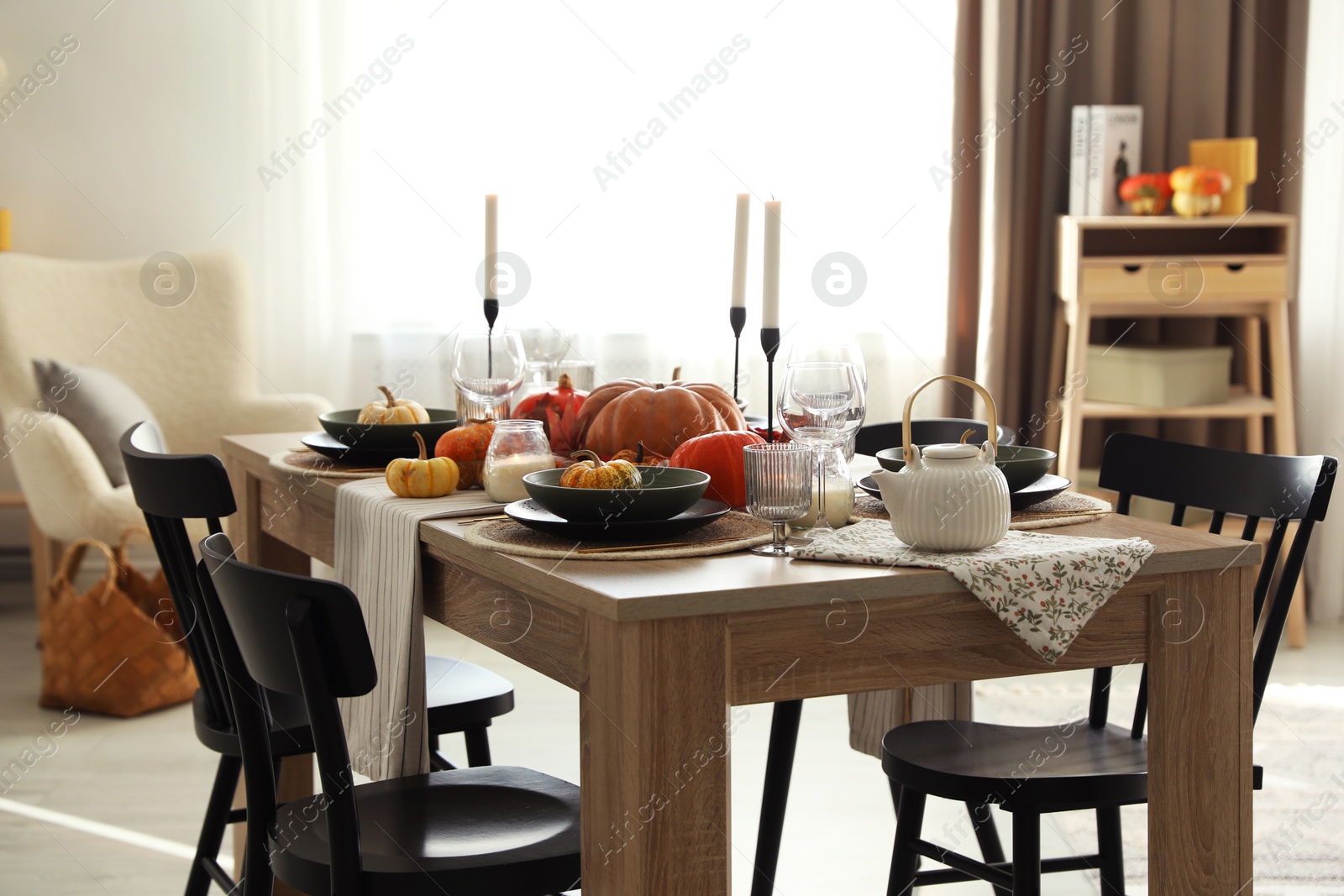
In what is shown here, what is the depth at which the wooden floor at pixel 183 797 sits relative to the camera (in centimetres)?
235

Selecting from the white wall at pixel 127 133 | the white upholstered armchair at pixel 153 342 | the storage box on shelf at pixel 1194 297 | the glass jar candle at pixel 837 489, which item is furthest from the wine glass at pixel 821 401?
the white wall at pixel 127 133

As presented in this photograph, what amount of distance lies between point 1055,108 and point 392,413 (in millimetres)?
2814

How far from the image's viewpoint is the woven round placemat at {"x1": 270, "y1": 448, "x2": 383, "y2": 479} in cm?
180

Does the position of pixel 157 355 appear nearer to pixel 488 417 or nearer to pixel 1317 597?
pixel 488 417

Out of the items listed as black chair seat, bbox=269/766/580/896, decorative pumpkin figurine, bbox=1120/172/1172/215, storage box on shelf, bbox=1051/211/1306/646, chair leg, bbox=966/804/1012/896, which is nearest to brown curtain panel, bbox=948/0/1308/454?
storage box on shelf, bbox=1051/211/1306/646

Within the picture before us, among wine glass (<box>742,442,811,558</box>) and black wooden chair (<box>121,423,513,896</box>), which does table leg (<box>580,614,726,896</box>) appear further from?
black wooden chair (<box>121,423,513,896</box>)

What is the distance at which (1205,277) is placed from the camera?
370 cm

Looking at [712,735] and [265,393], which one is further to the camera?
[265,393]

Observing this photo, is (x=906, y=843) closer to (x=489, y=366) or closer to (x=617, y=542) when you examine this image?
(x=617, y=542)

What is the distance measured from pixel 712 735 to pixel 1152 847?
507 mm

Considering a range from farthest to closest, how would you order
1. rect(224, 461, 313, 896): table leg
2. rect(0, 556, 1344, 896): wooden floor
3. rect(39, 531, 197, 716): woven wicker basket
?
rect(39, 531, 197, 716): woven wicker basket, rect(0, 556, 1344, 896): wooden floor, rect(224, 461, 313, 896): table leg

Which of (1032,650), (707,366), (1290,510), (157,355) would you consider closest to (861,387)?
(1032,650)

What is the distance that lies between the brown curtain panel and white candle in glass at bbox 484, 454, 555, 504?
2.64 meters

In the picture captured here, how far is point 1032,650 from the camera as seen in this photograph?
1.28m
